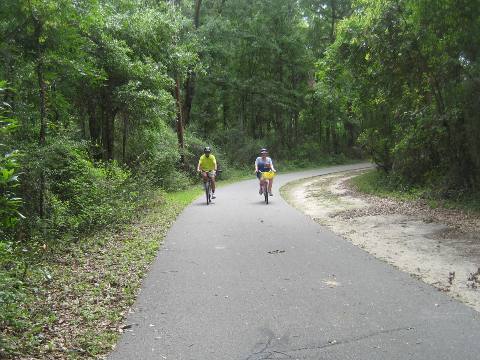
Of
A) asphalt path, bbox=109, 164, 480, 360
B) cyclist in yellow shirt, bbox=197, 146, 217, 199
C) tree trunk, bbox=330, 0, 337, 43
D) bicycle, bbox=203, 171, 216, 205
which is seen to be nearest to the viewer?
asphalt path, bbox=109, 164, 480, 360

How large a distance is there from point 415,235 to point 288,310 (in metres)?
5.85

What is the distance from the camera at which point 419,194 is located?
1730 cm

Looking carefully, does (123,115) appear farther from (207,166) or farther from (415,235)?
(415,235)

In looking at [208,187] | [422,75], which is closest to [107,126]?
[208,187]

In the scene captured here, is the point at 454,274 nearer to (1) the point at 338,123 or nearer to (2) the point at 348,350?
(2) the point at 348,350

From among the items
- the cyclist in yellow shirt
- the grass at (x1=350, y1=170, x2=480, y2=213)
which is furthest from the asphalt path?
the cyclist in yellow shirt

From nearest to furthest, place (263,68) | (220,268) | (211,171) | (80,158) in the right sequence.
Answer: (220,268), (80,158), (211,171), (263,68)

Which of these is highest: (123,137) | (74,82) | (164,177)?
(74,82)

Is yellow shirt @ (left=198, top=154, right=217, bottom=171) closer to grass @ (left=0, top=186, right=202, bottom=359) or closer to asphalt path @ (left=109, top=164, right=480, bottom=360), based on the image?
grass @ (left=0, top=186, right=202, bottom=359)

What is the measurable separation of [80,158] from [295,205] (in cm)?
787

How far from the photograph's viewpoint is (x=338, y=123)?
46.3 m

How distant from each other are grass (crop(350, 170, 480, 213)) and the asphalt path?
6444mm

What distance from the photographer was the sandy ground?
24.1 feet

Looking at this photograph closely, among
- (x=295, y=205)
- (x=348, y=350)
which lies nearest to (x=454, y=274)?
(x=348, y=350)
